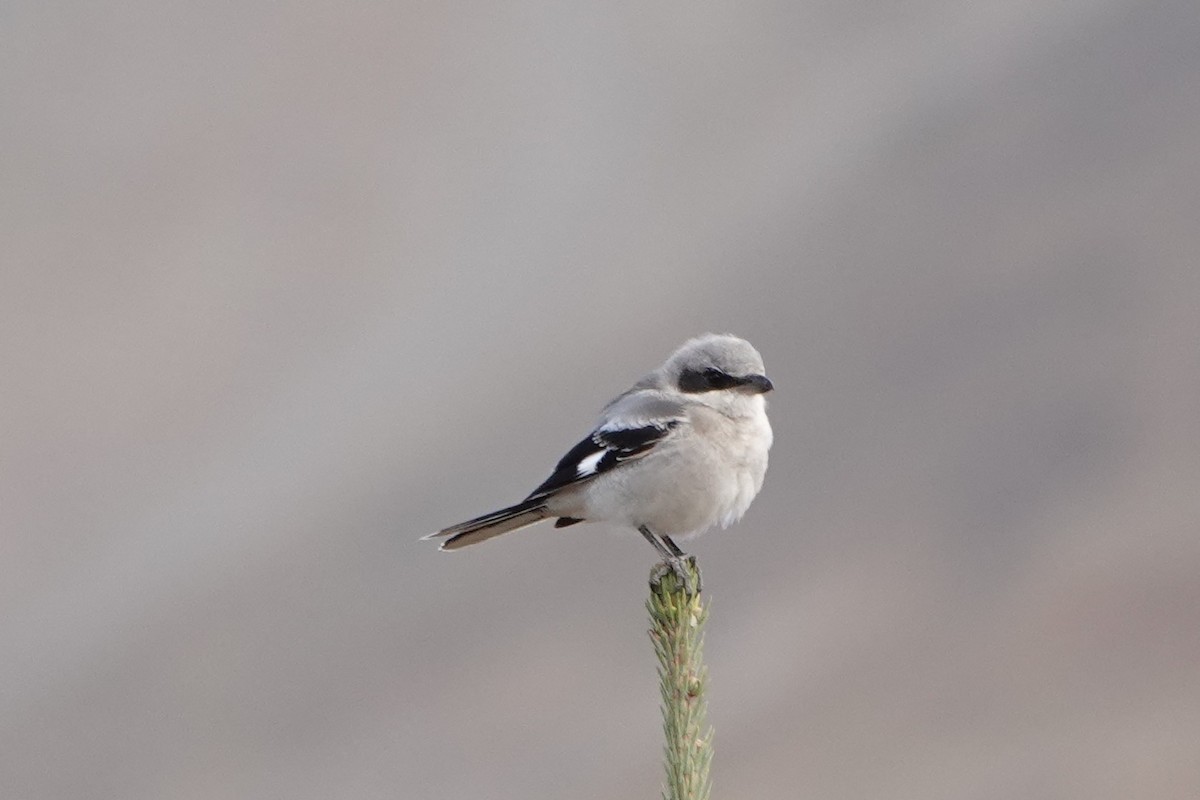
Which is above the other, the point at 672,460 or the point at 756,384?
the point at 756,384

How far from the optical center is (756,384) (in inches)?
238

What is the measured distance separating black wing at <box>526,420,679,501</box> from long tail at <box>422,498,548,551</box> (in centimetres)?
10

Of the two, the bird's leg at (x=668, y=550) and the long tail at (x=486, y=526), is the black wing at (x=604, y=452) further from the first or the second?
the bird's leg at (x=668, y=550)

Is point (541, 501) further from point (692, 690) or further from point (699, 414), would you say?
point (692, 690)

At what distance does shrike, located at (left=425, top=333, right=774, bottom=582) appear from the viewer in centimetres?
586

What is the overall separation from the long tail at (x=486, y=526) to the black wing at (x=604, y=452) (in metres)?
0.10

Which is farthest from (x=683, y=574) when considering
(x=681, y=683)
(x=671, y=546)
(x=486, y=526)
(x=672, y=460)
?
(x=671, y=546)

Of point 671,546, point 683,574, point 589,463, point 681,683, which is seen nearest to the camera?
point 681,683

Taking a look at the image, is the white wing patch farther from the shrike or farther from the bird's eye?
the bird's eye

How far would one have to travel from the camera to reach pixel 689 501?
19.2ft

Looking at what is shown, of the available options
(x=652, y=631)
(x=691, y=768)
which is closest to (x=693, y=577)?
(x=652, y=631)

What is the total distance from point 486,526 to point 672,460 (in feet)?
2.61

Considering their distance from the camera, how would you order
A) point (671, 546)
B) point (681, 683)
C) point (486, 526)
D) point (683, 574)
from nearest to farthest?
point (681, 683) → point (683, 574) → point (486, 526) → point (671, 546)

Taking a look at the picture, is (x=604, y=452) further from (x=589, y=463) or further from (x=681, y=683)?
(x=681, y=683)
